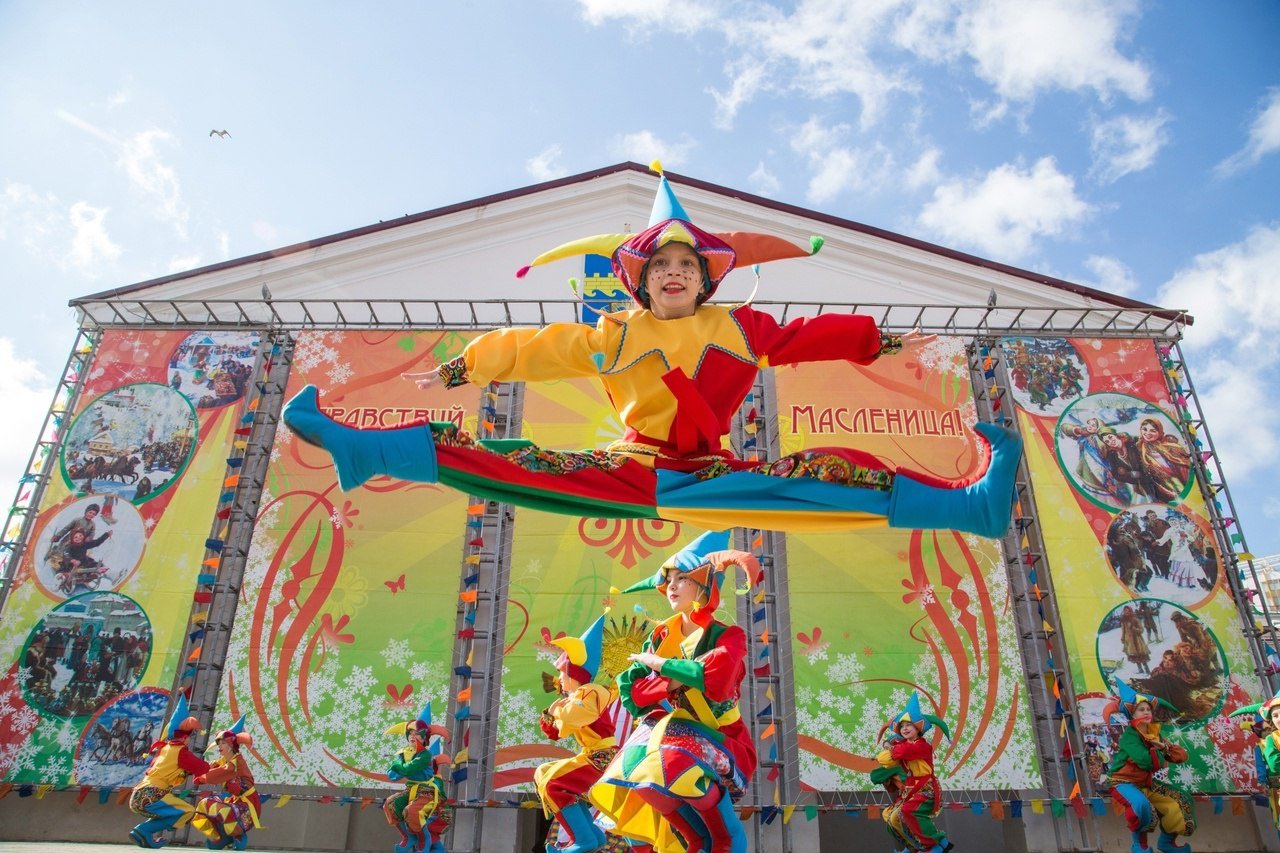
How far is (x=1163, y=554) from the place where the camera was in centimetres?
884

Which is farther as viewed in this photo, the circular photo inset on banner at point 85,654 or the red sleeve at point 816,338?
the circular photo inset on banner at point 85,654

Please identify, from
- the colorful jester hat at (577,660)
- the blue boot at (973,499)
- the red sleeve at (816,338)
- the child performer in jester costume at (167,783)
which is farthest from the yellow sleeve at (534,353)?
the child performer in jester costume at (167,783)

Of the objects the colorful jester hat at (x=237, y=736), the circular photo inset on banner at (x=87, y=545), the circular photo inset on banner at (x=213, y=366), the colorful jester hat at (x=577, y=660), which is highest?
the circular photo inset on banner at (x=213, y=366)

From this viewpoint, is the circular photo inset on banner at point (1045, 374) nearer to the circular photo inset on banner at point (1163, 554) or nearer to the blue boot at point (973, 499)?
the circular photo inset on banner at point (1163, 554)

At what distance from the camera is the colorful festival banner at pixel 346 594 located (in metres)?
7.92

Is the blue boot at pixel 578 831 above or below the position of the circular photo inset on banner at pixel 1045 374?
below

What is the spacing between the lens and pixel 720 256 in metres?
3.61

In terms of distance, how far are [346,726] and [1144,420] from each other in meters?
8.89

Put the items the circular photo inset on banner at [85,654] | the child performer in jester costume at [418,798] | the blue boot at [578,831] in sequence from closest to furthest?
the blue boot at [578,831] → the child performer in jester costume at [418,798] → the circular photo inset on banner at [85,654]

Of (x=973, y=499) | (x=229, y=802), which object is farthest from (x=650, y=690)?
(x=229, y=802)

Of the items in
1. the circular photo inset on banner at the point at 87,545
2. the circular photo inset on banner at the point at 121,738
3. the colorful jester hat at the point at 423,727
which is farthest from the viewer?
the circular photo inset on banner at the point at 87,545

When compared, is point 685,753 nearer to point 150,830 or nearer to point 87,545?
point 150,830

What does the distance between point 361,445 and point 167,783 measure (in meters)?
5.46

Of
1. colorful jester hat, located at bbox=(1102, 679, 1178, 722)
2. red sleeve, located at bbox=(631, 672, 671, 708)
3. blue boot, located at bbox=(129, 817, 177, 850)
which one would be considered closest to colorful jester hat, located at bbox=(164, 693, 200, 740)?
blue boot, located at bbox=(129, 817, 177, 850)
